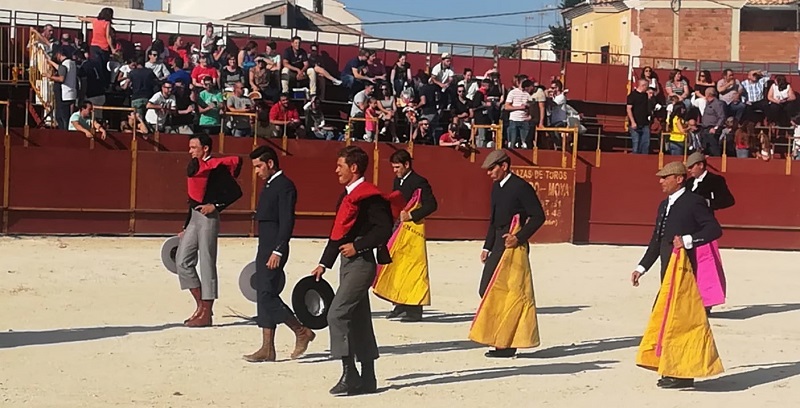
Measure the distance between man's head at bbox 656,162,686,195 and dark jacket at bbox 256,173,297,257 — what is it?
283cm

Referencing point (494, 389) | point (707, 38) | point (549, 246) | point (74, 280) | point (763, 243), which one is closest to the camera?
point (494, 389)

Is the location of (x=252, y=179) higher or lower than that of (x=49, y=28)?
lower

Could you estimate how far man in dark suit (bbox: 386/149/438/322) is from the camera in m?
12.7

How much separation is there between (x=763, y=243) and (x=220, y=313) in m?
15.2

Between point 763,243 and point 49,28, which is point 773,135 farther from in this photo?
point 49,28

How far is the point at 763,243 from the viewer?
25672 mm

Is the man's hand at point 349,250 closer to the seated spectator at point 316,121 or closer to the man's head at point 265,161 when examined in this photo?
the man's head at point 265,161

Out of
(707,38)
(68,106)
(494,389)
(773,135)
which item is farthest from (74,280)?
(707,38)

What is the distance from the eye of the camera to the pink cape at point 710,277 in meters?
13.9

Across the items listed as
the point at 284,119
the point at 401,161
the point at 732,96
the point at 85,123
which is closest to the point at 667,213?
the point at 401,161

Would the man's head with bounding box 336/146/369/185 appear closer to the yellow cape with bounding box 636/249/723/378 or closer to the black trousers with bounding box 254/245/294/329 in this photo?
the black trousers with bounding box 254/245/294/329

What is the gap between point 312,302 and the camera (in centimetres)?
987

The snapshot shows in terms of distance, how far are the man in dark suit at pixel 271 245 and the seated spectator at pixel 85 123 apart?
11690 millimetres

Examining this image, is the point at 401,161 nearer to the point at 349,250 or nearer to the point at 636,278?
the point at 636,278
